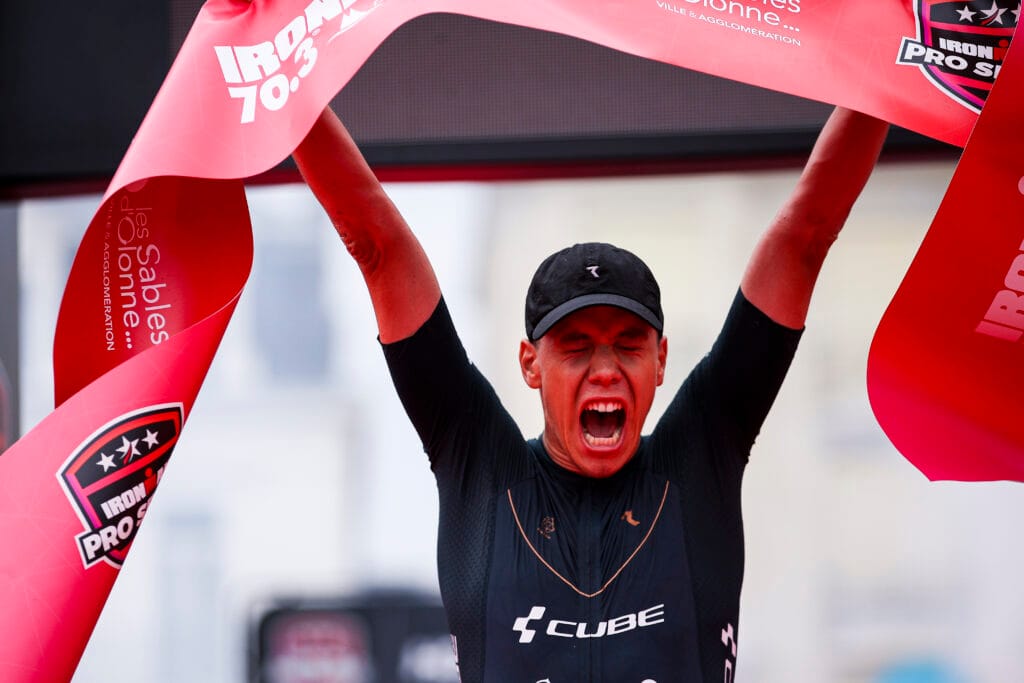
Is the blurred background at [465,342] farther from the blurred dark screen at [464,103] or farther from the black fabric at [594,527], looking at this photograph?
the black fabric at [594,527]

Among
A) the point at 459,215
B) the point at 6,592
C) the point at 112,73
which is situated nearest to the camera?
the point at 6,592

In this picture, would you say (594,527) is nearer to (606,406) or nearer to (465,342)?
(606,406)

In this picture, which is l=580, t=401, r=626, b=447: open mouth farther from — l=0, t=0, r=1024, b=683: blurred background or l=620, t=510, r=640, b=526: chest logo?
l=0, t=0, r=1024, b=683: blurred background

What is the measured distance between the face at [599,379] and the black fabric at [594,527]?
59 mm

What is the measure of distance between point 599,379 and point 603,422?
92 millimetres

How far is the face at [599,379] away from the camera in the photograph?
176 centimetres

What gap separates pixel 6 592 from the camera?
5.07 feet

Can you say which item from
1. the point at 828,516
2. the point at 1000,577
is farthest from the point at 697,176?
the point at 1000,577

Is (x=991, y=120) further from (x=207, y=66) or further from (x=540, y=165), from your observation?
(x=540, y=165)

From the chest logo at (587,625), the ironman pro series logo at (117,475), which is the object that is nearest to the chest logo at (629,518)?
the chest logo at (587,625)

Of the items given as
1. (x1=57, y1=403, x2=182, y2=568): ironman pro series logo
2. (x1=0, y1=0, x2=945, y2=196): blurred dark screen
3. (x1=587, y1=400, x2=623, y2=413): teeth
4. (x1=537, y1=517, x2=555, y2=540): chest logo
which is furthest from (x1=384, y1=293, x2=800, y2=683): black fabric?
(x1=0, y1=0, x2=945, y2=196): blurred dark screen

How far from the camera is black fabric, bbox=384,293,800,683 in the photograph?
169 centimetres

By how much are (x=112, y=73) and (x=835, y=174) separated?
1.64 m

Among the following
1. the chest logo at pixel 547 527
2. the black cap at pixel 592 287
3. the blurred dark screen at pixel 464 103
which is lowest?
the chest logo at pixel 547 527
